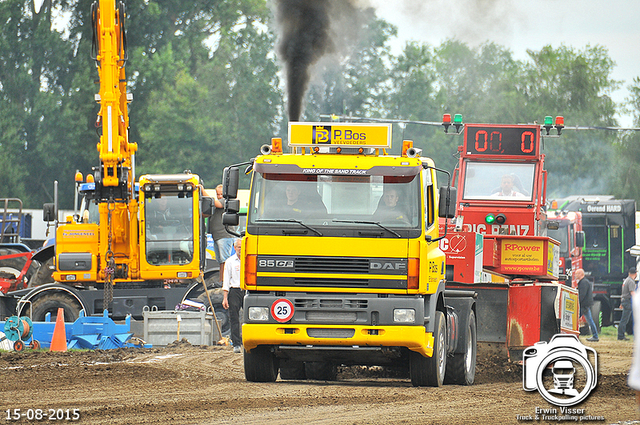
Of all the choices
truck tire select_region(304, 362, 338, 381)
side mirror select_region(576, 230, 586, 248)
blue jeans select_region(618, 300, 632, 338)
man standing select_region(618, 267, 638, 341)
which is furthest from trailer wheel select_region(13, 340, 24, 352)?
blue jeans select_region(618, 300, 632, 338)

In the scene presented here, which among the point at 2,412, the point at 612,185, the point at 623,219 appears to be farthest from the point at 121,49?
the point at 612,185

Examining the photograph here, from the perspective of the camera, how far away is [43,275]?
20.6 meters

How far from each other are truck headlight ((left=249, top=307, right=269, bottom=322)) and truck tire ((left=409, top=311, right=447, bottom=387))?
176 cm

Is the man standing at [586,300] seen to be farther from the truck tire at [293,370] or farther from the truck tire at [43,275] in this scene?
the truck tire at [293,370]

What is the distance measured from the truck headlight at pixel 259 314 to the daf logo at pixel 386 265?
4.13ft

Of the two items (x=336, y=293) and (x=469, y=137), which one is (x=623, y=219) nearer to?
(x=469, y=137)

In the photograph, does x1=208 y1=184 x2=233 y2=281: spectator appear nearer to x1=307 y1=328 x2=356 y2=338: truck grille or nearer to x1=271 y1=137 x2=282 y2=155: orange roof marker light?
x1=271 y1=137 x2=282 y2=155: orange roof marker light

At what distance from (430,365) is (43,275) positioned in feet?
37.3

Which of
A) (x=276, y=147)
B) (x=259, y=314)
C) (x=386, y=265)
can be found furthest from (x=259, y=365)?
(x=276, y=147)

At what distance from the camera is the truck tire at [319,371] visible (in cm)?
1339

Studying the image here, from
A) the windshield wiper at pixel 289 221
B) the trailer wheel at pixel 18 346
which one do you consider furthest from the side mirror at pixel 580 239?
the windshield wiper at pixel 289 221

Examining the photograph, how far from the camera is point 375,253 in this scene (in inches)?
432

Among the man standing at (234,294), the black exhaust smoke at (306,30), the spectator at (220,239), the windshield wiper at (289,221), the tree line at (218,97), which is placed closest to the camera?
the windshield wiper at (289,221)

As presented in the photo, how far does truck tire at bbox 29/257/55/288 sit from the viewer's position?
20.6 meters
